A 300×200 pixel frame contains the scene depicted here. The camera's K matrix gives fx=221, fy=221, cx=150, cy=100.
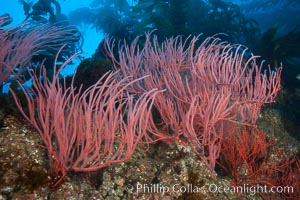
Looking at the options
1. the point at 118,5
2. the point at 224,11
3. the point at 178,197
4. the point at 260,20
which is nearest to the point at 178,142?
the point at 178,197

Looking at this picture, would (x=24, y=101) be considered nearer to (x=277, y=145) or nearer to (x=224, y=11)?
(x=277, y=145)

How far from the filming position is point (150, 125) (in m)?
2.94

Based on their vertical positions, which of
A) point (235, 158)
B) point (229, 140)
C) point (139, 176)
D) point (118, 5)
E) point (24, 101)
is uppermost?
point (118, 5)

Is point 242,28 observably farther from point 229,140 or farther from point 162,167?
point 162,167

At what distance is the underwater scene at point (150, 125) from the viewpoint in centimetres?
211

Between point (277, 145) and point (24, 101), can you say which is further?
point (277, 145)

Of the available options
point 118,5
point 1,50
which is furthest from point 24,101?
point 118,5

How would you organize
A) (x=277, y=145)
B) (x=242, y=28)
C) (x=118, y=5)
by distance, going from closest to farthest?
(x=277, y=145)
(x=242, y=28)
(x=118, y=5)

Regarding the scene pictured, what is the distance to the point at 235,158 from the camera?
3574 millimetres

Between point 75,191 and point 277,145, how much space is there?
397cm

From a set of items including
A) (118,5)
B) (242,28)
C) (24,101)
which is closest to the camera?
(24,101)

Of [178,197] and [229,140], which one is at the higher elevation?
[229,140]

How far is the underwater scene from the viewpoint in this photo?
6.91ft

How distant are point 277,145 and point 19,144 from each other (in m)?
4.49
